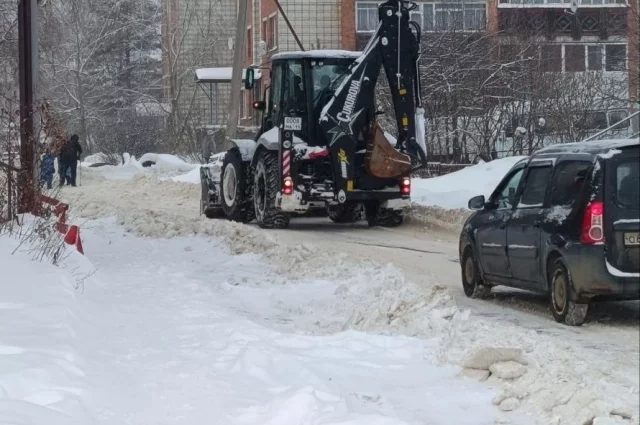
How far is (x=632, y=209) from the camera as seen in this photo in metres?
2.50

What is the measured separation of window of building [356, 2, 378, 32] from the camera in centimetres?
4538

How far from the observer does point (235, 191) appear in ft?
68.0

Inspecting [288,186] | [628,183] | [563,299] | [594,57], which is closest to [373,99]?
[288,186]

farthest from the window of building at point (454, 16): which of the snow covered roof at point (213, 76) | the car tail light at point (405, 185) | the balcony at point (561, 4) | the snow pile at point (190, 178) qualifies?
the snow covered roof at point (213, 76)

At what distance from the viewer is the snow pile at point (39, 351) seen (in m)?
5.86

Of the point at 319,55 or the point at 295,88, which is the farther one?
the point at 295,88

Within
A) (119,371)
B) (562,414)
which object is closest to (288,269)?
(119,371)

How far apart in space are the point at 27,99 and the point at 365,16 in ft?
105

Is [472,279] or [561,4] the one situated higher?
[561,4]

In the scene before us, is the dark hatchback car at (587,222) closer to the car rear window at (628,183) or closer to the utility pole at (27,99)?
the car rear window at (628,183)

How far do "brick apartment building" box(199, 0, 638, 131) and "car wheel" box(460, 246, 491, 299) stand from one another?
1.98 meters

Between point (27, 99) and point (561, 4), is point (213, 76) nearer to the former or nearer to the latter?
point (27, 99)

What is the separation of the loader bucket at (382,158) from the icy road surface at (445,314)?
3.67ft

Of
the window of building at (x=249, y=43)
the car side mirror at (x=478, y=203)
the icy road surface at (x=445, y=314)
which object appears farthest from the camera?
the window of building at (x=249, y=43)
